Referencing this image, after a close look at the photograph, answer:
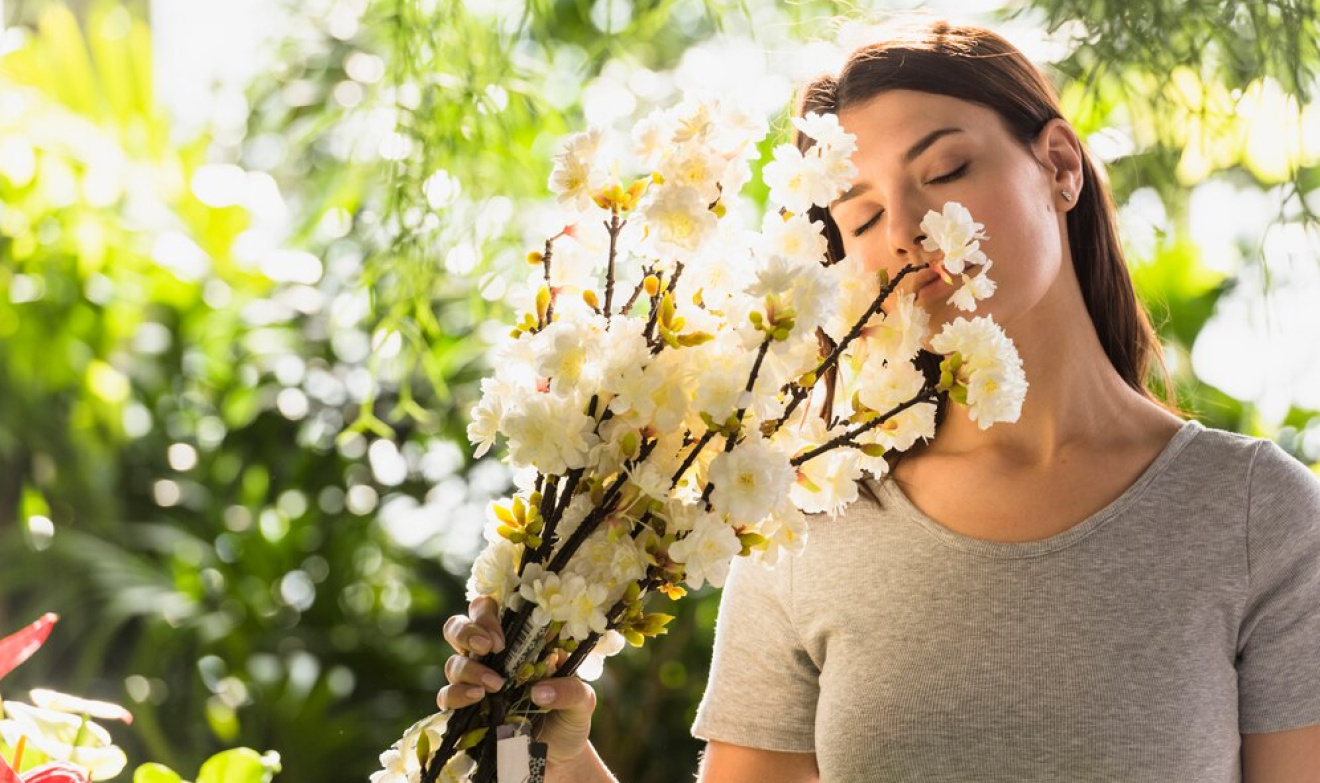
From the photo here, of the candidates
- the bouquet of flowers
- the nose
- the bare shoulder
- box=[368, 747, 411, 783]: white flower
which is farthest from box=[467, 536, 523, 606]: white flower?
the bare shoulder

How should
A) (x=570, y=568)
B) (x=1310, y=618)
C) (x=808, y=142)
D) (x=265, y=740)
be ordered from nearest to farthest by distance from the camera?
(x=570, y=568), (x=1310, y=618), (x=808, y=142), (x=265, y=740)

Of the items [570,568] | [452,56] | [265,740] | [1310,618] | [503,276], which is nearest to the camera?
[570,568]

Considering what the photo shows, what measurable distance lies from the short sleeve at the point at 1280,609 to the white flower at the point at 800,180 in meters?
0.45

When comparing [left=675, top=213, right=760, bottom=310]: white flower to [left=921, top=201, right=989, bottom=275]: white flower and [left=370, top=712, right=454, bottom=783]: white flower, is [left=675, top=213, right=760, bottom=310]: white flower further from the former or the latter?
[left=370, top=712, right=454, bottom=783]: white flower

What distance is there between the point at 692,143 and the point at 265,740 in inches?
61.4

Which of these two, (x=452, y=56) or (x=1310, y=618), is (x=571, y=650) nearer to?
(x=1310, y=618)

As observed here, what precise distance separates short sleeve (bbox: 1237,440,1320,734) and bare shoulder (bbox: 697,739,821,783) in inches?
13.6

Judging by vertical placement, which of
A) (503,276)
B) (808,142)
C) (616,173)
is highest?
(503,276)

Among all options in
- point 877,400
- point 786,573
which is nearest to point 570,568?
point 877,400

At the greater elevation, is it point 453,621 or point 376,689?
point 376,689

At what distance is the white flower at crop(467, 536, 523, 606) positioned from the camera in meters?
0.77

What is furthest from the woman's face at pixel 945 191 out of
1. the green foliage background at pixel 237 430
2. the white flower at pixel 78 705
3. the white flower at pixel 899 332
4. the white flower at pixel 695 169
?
the green foliage background at pixel 237 430

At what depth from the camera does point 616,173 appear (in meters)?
0.77

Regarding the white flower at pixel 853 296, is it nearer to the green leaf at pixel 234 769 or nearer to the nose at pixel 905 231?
the nose at pixel 905 231
